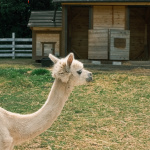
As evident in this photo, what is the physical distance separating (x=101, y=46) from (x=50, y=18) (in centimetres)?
435

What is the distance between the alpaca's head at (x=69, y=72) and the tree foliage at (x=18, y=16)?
26703 millimetres

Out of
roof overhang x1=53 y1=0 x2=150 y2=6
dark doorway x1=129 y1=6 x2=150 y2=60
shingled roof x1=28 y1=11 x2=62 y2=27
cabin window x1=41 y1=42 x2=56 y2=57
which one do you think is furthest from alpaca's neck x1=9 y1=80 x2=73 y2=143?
dark doorway x1=129 y1=6 x2=150 y2=60

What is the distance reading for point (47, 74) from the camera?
42.8 feet

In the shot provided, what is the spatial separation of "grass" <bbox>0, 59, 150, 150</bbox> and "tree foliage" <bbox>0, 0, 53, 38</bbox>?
18.1 metres

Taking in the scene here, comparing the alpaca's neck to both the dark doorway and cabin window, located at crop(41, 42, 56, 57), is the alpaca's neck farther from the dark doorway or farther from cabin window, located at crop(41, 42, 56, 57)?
the dark doorway

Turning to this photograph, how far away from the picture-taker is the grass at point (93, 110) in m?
6.15

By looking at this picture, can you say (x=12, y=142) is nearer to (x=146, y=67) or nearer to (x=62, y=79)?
(x=62, y=79)

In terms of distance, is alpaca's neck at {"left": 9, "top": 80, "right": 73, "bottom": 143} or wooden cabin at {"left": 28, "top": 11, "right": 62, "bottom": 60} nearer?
alpaca's neck at {"left": 9, "top": 80, "right": 73, "bottom": 143}

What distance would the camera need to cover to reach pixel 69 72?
410 centimetres

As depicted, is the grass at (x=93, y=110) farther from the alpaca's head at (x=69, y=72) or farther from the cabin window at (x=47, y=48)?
the cabin window at (x=47, y=48)

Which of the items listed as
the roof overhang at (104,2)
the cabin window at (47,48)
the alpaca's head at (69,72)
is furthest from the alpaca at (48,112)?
the cabin window at (47,48)

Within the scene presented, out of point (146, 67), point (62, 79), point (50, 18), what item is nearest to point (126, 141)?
point (62, 79)

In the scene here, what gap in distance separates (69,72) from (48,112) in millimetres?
516

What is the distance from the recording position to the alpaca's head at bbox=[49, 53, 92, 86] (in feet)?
13.3
